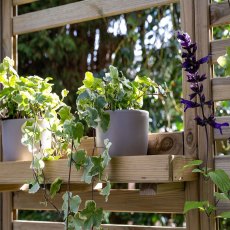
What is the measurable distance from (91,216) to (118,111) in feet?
1.01

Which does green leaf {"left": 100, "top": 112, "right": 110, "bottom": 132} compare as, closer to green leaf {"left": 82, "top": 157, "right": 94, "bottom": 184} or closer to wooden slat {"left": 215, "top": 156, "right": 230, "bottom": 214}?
green leaf {"left": 82, "top": 157, "right": 94, "bottom": 184}

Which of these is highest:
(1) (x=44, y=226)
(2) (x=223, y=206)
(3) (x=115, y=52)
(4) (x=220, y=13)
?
(3) (x=115, y=52)

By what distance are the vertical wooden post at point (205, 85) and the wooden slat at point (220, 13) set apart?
0.05 ft

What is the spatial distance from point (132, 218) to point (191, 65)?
2.35m

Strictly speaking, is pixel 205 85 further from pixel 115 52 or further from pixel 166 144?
pixel 115 52

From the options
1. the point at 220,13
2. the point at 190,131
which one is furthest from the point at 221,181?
the point at 220,13

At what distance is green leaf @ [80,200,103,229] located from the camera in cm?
166

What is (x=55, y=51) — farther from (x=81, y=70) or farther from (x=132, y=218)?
(x=132, y=218)

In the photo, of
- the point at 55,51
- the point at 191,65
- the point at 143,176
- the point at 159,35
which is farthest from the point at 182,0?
the point at 55,51

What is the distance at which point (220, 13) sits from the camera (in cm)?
178

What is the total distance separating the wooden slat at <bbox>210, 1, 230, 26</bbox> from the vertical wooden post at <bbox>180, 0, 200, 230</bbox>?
6 cm

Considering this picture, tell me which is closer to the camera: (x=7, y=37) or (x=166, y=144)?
(x=166, y=144)

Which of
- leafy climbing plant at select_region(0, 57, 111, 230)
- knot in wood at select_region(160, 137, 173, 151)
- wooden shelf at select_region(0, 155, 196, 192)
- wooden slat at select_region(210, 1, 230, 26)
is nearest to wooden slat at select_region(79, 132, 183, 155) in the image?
knot in wood at select_region(160, 137, 173, 151)

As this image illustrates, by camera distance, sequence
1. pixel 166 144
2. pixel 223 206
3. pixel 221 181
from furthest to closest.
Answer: pixel 166 144
pixel 223 206
pixel 221 181
